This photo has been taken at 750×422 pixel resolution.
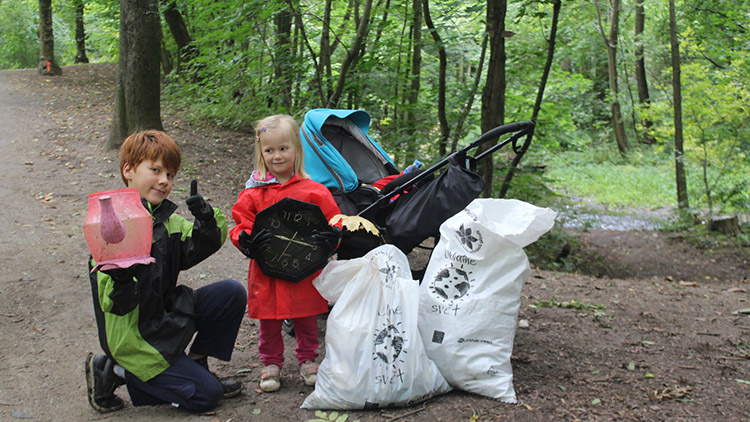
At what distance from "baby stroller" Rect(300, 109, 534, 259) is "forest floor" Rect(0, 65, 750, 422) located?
0.94m

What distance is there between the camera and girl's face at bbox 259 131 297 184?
10.5 ft

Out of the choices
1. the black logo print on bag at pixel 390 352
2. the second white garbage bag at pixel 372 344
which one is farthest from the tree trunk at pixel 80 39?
the black logo print on bag at pixel 390 352

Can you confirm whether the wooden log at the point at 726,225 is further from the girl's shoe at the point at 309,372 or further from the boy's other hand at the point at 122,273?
the boy's other hand at the point at 122,273

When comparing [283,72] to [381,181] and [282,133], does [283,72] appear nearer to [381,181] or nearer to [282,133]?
[381,181]

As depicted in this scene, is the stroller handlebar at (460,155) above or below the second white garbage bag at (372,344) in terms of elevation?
above

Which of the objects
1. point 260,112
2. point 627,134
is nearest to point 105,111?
point 260,112

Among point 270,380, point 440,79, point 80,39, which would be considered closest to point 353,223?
point 270,380

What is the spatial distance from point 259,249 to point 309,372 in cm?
75

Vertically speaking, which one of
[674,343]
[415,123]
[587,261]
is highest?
[415,123]

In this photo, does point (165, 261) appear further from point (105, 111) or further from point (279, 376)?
point (105, 111)

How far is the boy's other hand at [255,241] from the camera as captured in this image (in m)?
3.02

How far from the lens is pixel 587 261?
347 inches

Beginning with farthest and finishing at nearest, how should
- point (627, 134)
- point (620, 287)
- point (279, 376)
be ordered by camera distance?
point (627, 134), point (620, 287), point (279, 376)

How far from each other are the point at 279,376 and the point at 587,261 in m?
6.75
